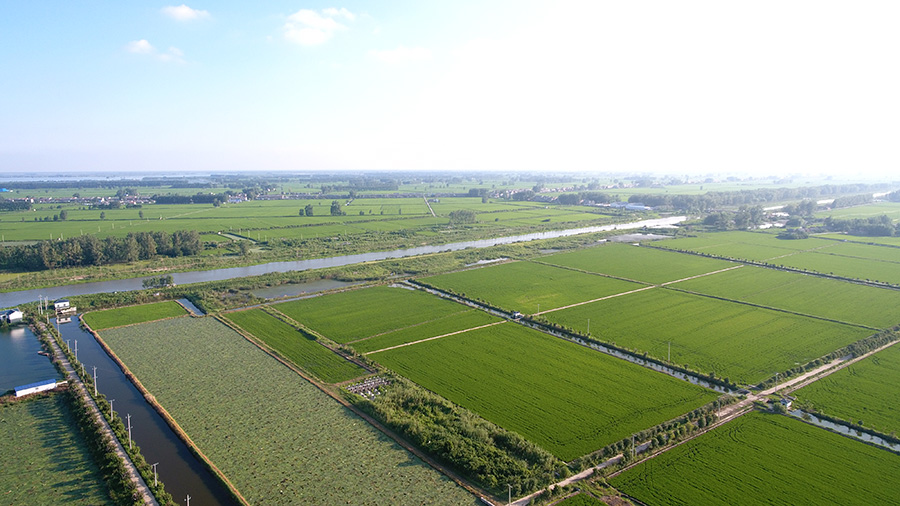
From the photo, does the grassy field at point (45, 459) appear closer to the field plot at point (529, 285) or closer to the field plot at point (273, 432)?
the field plot at point (273, 432)

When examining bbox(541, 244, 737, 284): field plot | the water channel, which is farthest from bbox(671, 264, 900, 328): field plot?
the water channel

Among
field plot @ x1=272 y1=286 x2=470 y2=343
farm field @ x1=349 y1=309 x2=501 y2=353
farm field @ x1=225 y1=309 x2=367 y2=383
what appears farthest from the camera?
field plot @ x1=272 y1=286 x2=470 y2=343

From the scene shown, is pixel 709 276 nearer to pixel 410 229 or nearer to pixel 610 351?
pixel 610 351

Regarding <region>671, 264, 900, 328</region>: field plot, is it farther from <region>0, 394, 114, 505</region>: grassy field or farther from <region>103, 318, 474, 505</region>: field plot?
<region>0, 394, 114, 505</region>: grassy field

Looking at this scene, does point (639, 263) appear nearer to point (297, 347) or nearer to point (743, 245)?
point (743, 245)

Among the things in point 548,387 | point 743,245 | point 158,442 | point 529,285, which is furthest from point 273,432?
point 743,245

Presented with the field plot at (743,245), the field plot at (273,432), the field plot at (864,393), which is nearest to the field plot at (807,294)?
the field plot at (864,393)
